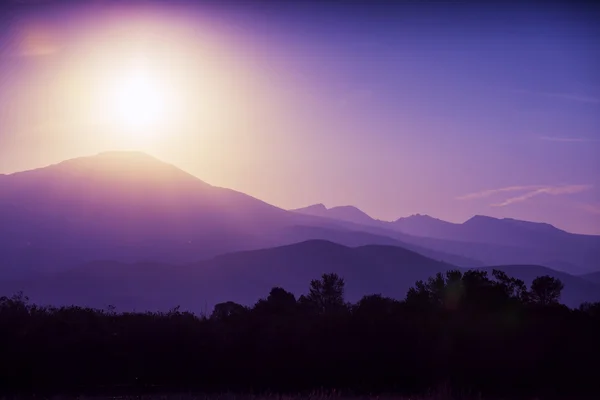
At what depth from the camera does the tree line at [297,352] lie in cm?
2378

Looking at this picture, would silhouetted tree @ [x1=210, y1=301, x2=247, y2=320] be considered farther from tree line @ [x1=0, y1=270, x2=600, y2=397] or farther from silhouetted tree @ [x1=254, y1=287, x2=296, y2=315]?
tree line @ [x1=0, y1=270, x2=600, y2=397]

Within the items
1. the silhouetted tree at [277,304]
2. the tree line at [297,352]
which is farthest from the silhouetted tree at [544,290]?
the silhouetted tree at [277,304]

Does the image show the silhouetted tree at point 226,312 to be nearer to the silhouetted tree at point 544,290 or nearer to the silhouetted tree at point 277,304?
the silhouetted tree at point 277,304

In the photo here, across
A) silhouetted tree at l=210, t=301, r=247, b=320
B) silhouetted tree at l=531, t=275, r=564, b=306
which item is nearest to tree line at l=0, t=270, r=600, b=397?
silhouetted tree at l=210, t=301, r=247, b=320

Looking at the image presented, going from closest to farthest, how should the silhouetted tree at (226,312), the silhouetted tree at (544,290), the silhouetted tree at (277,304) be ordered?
1. the silhouetted tree at (226,312)
2. the silhouetted tree at (277,304)
3. the silhouetted tree at (544,290)

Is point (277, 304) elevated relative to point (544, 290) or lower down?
lower down

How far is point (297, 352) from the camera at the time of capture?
25406mm

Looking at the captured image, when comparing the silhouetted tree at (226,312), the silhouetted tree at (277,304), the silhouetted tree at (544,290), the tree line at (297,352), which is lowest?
the tree line at (297,352)

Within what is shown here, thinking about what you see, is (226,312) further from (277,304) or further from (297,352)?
(297,352)

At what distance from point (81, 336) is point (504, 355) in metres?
16.1

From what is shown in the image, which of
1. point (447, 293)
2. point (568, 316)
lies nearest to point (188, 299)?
point (447, 293)

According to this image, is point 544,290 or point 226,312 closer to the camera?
point 226,312

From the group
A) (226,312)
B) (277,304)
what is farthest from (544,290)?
(226,312)

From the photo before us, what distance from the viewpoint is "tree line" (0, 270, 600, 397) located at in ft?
78.0
